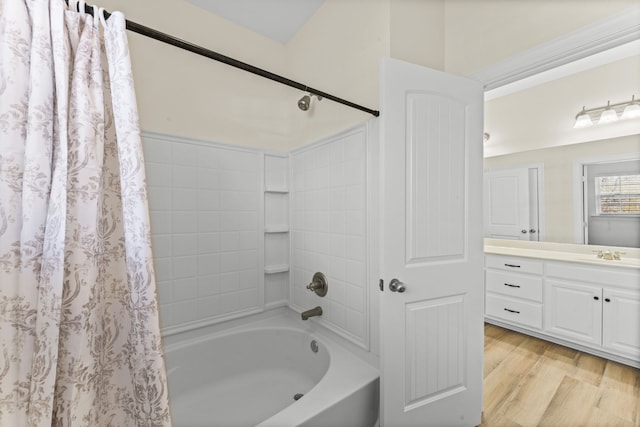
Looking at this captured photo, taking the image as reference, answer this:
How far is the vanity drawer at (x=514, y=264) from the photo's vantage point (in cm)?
264

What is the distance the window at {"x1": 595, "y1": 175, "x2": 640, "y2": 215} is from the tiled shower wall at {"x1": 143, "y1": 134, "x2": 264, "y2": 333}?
3409 millimetres

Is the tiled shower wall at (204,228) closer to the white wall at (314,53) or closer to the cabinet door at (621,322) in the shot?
the white wall at (314,53)

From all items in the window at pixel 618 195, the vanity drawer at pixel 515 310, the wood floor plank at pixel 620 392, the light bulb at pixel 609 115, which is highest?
the light bulb at pixel 609 115

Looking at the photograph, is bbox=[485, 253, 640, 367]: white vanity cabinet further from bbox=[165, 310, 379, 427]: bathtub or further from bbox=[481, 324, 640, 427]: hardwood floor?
bbox=[165, 310, 379, 427]: bathtub


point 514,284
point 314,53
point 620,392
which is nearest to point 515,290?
point 514,284

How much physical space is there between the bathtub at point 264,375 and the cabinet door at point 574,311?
2.19m

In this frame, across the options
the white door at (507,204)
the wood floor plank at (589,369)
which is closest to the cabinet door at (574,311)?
the wood floor plank at (589,369)

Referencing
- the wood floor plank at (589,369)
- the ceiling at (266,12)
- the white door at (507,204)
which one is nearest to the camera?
the ceiling at (266,12)

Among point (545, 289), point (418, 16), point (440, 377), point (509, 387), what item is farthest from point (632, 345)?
point (418, 16)

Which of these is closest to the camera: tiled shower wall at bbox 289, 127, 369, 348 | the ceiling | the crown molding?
the crown molding

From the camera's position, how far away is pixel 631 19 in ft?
3.42

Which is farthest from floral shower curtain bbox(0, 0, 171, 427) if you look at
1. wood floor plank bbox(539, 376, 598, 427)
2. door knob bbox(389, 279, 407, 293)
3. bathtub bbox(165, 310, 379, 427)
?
wood floor plank bbox(539, 376, 598, 427)

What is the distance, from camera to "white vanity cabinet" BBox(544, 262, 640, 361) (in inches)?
83.3

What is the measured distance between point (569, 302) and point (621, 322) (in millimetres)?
326
